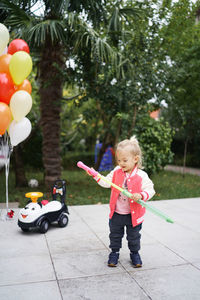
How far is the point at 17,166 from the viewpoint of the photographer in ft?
26.8

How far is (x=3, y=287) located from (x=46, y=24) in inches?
199

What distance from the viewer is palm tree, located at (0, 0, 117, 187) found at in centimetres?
594

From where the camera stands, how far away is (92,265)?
3023mm

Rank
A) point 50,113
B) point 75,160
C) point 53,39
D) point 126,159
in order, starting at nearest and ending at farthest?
point 126,159 → point 53,39 → point 50,113 → point 75,160

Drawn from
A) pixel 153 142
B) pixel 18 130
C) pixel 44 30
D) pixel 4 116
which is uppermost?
pixel 44 30

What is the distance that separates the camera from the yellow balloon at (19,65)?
4.02 metres

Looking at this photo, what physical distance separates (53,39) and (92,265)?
5.29 meters

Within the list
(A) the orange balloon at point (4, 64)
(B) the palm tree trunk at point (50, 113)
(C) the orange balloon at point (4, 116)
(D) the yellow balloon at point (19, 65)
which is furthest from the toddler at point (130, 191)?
(B) the palm tree trunk at point (50, 113)

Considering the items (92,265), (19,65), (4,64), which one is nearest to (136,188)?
(92,265)

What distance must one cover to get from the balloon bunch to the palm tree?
1.64m

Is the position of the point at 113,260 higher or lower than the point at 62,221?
higher

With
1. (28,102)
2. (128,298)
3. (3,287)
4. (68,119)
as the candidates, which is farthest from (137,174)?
(68,119)

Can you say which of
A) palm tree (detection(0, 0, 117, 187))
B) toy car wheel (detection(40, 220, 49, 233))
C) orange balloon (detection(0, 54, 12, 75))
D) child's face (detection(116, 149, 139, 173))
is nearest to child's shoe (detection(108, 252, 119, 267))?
child's face (detection(116, 149, 139, 173))

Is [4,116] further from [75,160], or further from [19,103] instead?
[75,160]
